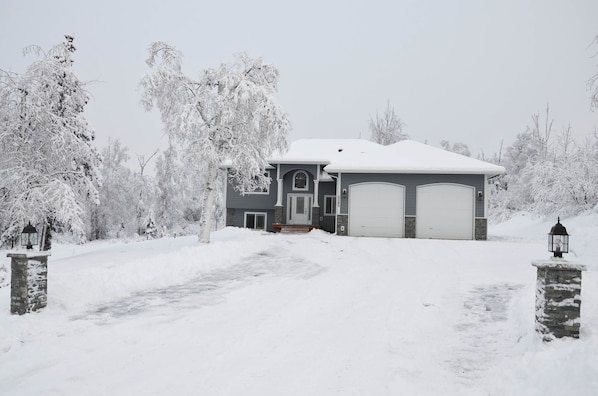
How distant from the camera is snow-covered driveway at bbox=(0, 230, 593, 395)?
433 cm

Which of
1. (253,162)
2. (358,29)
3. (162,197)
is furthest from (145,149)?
(358,29)

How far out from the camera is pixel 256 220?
2547 cm

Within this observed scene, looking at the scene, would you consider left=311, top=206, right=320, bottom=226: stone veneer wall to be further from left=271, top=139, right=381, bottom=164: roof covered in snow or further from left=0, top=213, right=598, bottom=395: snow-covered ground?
left=0, top=213, right=598, bottom=395: snow-covered ground

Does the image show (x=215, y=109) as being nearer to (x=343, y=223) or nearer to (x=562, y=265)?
(x=343, y=223)

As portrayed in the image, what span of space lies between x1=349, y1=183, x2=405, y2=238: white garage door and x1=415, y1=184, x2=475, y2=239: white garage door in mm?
915

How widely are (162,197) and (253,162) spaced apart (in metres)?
27.4

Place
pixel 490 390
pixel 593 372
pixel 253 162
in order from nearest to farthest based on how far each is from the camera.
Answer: pixel 593 372 → pixel 490 390 → pixel 253 162

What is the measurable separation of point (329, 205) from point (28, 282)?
63.7 ft

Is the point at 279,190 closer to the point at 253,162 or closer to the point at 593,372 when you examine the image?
the point at 253,162

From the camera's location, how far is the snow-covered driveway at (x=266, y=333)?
4.33 metres

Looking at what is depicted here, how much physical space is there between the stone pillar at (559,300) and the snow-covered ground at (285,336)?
0.57 ft

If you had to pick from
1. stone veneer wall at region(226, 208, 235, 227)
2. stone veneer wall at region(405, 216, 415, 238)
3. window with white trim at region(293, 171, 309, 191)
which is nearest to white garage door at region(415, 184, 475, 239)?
stone veneer wall at region(405, 216, 415, 238)

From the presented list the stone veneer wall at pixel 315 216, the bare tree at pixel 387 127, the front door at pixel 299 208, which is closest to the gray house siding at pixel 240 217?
the front door at pixel 299 208

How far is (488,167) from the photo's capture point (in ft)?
63.9
